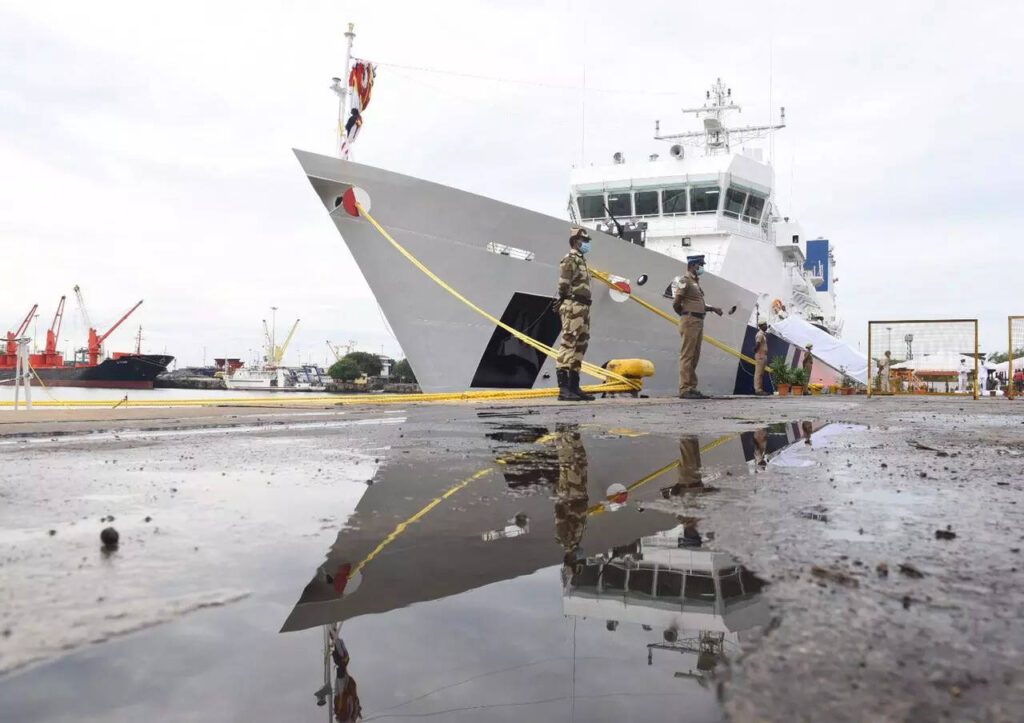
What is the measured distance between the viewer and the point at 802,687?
81 cm

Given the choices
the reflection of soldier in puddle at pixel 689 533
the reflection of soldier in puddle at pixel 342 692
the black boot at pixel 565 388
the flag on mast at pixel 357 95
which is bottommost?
the reflection of soldier in puddle at pixel 342 692

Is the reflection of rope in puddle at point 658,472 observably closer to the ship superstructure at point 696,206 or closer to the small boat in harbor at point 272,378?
the ship superstructure at point 696,206

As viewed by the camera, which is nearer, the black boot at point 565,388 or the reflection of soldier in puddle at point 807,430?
the reflection of soldier in puddle at point 807,430

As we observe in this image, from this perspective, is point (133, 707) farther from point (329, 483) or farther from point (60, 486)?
point (60, 486)

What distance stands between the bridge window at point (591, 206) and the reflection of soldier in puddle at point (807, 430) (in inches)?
455

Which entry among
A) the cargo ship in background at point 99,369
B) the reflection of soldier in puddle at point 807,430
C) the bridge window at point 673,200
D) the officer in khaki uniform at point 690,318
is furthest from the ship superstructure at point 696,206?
the cargo ship in background at point 99,369

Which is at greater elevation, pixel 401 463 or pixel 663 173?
pixel 663 173

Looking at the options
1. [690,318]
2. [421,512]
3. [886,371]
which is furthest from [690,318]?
[886,371]

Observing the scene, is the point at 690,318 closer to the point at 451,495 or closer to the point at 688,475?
the point at 688,475

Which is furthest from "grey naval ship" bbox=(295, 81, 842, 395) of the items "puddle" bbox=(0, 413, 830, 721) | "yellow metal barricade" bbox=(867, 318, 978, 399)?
"puddle" bbox=(0, 413, 830, 721)

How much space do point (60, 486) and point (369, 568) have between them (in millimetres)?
1557

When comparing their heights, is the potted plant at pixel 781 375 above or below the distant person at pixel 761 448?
above

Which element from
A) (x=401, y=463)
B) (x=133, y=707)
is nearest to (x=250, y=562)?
(x=133, y=707)

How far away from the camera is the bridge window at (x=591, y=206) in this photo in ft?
53.9
